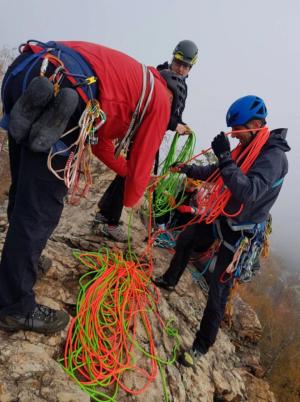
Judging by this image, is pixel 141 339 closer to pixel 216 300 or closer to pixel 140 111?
pixel 216 300

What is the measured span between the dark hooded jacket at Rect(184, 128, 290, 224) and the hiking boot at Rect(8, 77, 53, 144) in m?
1.50

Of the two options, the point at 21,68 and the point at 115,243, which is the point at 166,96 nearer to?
the point at 21,68

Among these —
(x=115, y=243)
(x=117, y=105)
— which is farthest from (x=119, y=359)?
(x=117, y=105)

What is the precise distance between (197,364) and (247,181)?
6.35 feet

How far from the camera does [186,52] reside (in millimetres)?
3506

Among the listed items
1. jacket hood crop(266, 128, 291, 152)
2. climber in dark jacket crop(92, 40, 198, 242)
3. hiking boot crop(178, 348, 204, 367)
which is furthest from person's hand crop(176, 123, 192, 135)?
hiking boot crop(178, 348, 204, 367)

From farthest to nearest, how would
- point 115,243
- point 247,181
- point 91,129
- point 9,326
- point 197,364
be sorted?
point 115,243 → point 197,364 → point 247,181 → point 9,326 → point 91,129

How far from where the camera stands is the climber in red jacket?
1827 millimetres

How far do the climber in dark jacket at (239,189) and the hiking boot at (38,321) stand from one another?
132 centimetres

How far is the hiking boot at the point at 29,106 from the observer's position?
1.77 meters

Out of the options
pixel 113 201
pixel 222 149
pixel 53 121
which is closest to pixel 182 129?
pixel 222 149

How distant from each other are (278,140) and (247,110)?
0.40 metres

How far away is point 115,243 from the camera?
12.9 ft

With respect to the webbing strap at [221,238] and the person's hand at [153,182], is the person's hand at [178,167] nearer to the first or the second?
the person's hand at [153,182]
